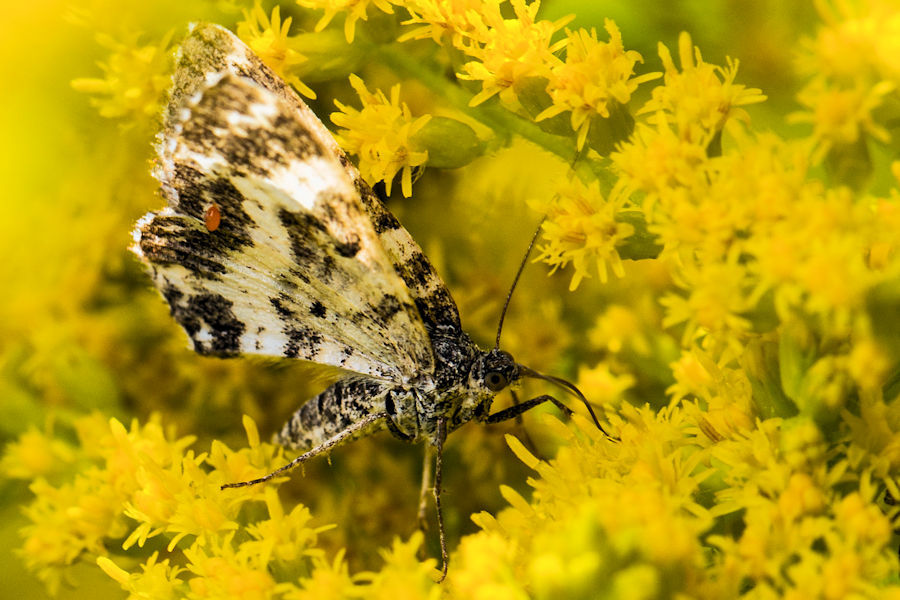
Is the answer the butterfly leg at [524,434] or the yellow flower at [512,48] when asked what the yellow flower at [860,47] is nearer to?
the yellow flower at [512,48]

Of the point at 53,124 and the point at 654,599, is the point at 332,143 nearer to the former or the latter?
the point at 654,599

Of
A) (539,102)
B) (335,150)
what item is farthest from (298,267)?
(539,102)

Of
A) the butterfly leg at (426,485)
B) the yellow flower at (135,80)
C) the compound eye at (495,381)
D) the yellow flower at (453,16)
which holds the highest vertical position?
the yellow flower at (135,80)

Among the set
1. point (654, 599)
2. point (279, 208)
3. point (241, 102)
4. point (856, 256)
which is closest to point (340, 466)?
point (279, 208)

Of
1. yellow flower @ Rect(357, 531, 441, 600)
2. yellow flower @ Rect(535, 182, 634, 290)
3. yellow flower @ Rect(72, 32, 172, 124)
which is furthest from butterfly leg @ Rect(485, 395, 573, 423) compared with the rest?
yellow flower @ Rect(72, 32, 172, 124)

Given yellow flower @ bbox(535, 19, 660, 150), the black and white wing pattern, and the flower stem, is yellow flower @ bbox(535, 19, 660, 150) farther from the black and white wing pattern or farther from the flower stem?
the black and white wing pattern

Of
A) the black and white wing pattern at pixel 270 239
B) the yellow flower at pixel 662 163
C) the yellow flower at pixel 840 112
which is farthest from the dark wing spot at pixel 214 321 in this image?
the yellow flower at pixel 840 112
